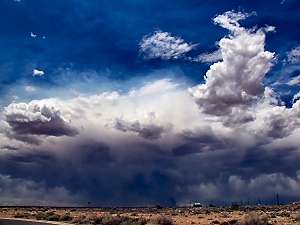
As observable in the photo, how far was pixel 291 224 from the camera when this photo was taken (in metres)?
44.3

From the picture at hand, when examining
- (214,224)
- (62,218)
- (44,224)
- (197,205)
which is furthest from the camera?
(197,205)

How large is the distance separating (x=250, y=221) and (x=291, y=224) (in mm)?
7566

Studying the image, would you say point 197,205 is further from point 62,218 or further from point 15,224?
point 15,224

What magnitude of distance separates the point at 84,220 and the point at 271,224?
22.8 metres

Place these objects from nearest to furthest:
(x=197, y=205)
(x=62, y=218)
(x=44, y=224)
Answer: (x=44, y=224) → (x=62, y=218) → (x=197, y=205)

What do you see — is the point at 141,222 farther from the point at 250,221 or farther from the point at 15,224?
the point at 15,224

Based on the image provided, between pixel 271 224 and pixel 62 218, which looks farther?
pixel 62 218

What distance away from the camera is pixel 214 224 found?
4872 centimetres

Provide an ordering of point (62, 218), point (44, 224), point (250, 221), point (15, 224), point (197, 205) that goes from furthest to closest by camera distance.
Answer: point (197, 205) < point (62, 218) < point (15, 224) < point (44, 224) < point (250, 221)

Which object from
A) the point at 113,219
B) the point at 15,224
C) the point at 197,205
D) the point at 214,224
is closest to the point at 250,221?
the point at 214,224

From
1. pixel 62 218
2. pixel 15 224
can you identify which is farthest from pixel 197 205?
pixel 15 224

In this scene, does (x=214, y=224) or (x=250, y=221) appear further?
(x=214, y=224)

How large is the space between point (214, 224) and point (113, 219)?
12588 mm

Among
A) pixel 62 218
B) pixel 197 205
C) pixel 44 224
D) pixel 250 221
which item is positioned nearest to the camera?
pixel 250 221
